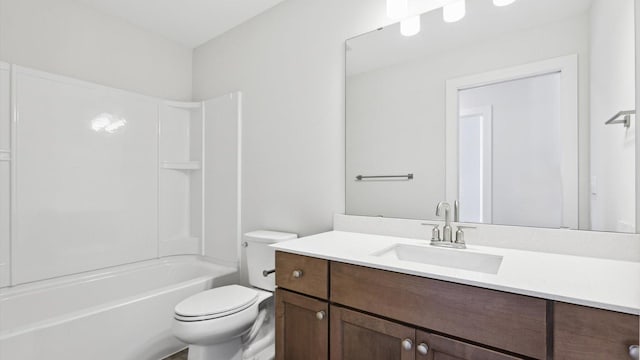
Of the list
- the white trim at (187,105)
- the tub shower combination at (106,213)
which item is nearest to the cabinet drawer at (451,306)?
the tub shower combination at (106,213)

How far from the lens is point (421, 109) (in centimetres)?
159

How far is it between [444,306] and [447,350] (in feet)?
0.42

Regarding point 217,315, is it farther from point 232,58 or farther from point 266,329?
point 232,58

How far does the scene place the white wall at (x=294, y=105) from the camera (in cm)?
189

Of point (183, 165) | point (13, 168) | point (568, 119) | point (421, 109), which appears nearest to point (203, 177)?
point (183, 165)

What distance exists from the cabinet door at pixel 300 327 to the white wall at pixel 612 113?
1.12m

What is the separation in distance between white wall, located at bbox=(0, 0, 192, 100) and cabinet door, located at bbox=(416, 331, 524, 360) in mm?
2739

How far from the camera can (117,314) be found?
70.1 inches

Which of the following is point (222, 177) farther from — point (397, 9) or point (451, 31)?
point (451, 31)

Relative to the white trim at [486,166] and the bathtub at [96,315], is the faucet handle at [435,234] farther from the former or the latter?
the bathtub at [96,315]

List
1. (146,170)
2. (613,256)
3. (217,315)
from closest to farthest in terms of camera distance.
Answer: (613,256)
(217,315)
(146,170)

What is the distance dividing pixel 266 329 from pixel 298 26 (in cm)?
198

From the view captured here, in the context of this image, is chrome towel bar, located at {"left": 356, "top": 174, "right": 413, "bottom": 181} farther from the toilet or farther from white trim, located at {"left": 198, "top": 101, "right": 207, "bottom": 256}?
white trim, located at {"left": 198, "top": 101, "right": 207, "bottom": 256}

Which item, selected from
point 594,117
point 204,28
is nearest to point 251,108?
point 204,28
